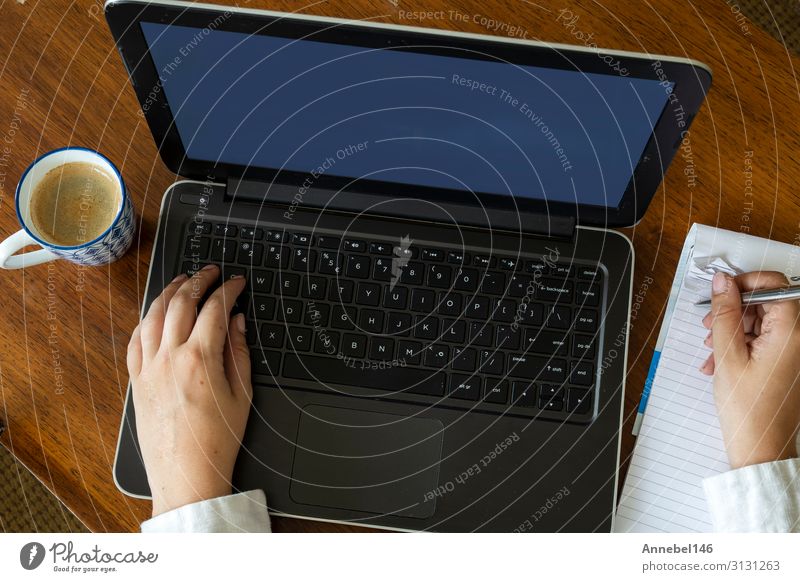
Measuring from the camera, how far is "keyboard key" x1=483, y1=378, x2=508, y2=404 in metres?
0.52

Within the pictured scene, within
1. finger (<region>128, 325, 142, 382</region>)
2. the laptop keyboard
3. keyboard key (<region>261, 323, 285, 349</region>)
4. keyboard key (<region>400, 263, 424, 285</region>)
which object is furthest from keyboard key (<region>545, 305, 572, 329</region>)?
finger (<region>128, 325, 142, 382</region>)

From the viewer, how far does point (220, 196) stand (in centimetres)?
54

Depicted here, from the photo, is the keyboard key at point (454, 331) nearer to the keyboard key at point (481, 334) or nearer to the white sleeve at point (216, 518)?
the keyboard key at point (481, 334)

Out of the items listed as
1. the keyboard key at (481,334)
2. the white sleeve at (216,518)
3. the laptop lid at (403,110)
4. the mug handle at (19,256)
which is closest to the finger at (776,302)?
the laptop lid at (403,110)

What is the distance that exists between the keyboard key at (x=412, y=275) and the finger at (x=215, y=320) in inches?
5.1

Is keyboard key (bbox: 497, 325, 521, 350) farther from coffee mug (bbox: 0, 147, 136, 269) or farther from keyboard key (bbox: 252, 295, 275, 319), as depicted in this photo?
coffee mug (bbox: 0, 147, 136, 269)

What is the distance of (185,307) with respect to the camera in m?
0.52

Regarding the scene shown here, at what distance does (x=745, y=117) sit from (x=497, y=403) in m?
0.32

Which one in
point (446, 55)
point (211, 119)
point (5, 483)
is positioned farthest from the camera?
point (5, 483)

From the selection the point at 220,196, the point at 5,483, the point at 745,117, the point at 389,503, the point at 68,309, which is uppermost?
the point at 745,117

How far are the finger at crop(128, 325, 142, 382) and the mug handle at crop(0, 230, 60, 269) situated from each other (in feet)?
0.27
